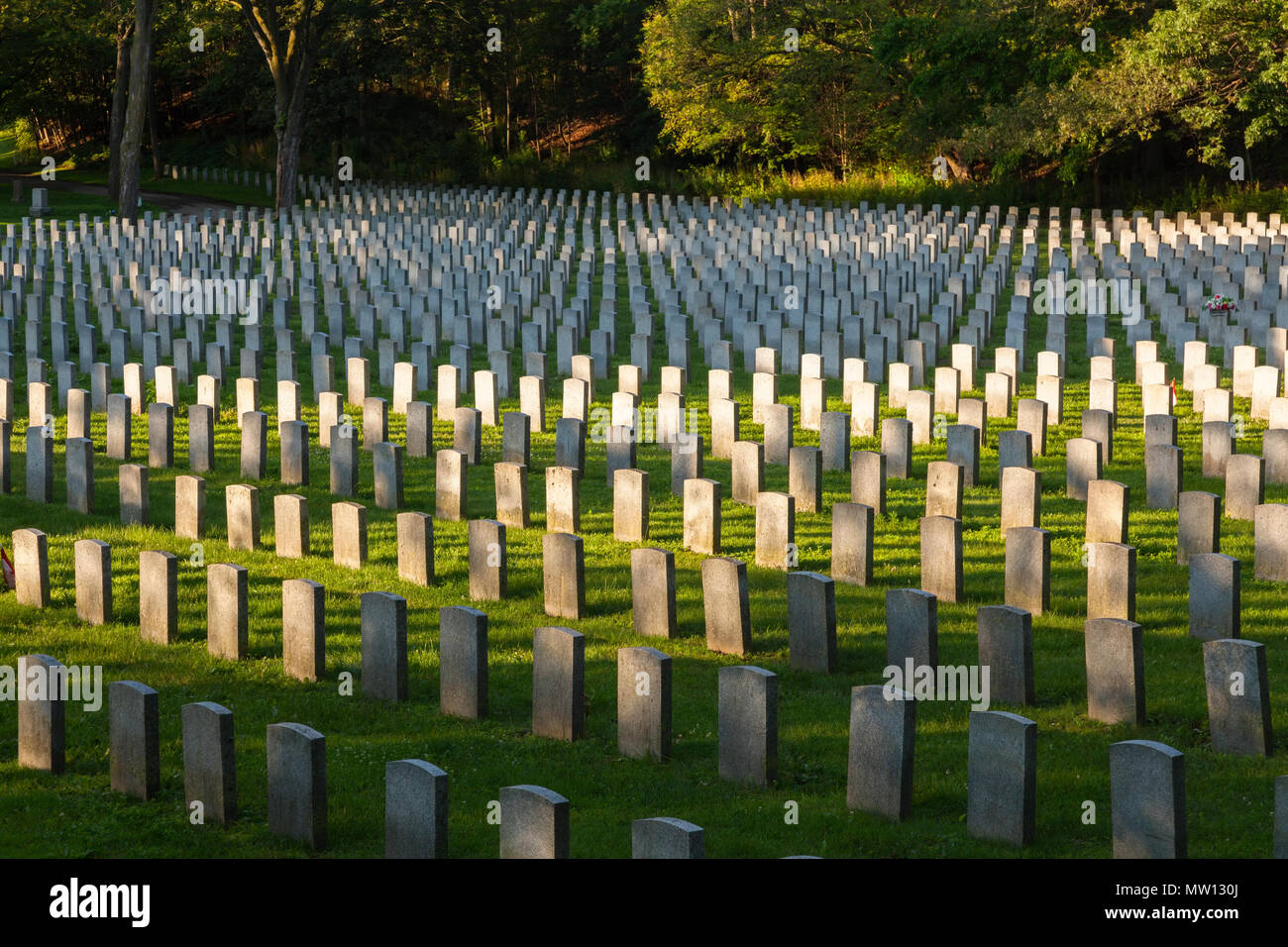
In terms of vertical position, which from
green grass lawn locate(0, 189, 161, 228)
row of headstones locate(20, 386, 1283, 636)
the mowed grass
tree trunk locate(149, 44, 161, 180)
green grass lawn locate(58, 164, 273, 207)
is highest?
tree trunk locate(149, 44, 161, 180)

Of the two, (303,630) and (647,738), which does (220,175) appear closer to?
(303,630)

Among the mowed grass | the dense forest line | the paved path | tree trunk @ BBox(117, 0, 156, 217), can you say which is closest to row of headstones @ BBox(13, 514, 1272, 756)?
the mowed grass

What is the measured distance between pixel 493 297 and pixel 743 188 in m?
22.2

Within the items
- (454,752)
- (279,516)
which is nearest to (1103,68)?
(279,516)

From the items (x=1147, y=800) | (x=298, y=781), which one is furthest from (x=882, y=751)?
(x=298, y=781)

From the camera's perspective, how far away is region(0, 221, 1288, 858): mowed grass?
6.12m

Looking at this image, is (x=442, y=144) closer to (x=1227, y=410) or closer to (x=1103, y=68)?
(x=1103, y=68)

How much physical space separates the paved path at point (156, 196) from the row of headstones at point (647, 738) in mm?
36670

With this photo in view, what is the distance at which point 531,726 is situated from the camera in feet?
24.1

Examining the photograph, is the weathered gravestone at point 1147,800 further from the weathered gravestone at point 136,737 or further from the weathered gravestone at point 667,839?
the weathered gravestone at point 136,737

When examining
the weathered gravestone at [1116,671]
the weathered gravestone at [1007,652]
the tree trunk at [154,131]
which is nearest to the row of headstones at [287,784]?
→ the weathered gravestone at [1007,652]

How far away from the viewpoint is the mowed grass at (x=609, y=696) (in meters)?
6.12

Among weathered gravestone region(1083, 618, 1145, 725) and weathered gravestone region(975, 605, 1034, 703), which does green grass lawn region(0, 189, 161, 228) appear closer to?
weathered gravestone region(975, 605, 1034, 703)

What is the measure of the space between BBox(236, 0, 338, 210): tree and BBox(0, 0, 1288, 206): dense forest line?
0.08 meters
